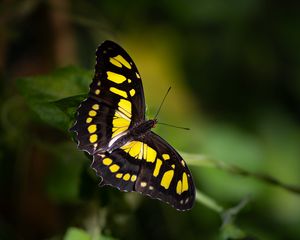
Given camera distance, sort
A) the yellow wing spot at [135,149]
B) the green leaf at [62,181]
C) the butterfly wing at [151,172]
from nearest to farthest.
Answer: the butterfly wing at [151,172] → the yellow wing spot at [135,149] → the green leaf at [62,181]

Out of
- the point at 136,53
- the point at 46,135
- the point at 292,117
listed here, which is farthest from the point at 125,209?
the point at 292,117

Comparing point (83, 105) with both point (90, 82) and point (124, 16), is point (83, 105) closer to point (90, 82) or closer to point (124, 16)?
point (90, 82)

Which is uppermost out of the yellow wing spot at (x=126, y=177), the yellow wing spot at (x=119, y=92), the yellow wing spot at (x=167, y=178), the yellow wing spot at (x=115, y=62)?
the yellow wing spot at (x=115, y=62)

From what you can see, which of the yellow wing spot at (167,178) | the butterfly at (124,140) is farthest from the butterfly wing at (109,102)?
the yellow wing spot at (167,178)

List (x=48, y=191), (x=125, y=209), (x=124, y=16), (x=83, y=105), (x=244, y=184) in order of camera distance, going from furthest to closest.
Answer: (x=124, y=16) → (x=244, y=184) → (x=48, y=191) → (x=125, y=209) → (x=83, y=105)

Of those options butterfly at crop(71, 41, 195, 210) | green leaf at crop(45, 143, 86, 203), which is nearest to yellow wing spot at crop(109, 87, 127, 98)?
butterfly at crop(71, 41, 195, 210)

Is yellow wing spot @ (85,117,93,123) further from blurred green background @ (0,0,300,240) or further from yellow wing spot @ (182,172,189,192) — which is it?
yellow wing spot @ (182,172,189,192)

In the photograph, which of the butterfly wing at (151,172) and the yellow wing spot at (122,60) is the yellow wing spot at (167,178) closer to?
the butterfly wing at (151,172)
